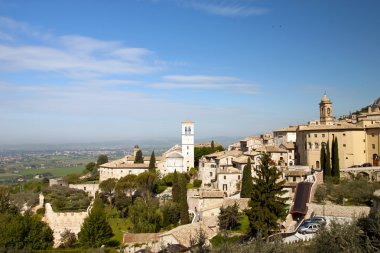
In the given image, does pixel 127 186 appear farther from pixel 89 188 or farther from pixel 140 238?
pixel 140 238

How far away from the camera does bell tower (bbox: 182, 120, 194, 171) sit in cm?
5891

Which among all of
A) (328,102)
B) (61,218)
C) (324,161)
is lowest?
(61,218)

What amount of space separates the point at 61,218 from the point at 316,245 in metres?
31.1

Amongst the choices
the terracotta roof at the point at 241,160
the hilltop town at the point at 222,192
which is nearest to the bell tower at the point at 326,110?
the hilltop town at the point at 222,192

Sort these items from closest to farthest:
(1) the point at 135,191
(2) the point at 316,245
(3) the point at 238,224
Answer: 1. (2) the point at 316,245
2. (3) the point at 238,224
3. (1) the point at 135,191

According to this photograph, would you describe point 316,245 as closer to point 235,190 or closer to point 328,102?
point 235,190

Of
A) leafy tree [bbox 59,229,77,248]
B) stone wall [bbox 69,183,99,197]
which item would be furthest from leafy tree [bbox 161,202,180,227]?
stone wall [bbox 69,183,99,197]

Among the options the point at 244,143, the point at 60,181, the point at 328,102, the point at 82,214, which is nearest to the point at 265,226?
the point at 82,214

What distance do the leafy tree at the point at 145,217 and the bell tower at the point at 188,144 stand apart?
63.5 feet

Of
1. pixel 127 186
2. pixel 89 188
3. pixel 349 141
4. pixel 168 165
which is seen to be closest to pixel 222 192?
pixel 127 186

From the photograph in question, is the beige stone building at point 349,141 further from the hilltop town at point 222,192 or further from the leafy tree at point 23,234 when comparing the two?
the leafy tree at point 23,234

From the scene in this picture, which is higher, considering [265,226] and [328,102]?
[328,102]

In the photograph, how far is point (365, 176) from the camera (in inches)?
1470

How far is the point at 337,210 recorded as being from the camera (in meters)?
27.0
